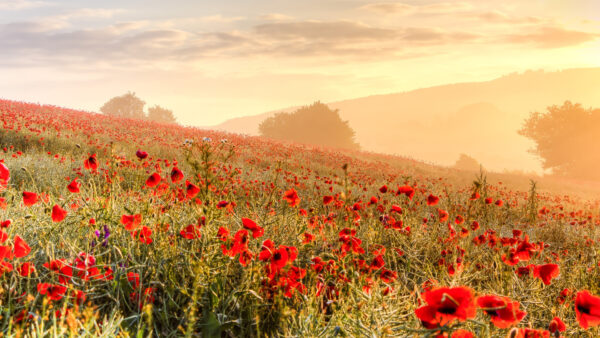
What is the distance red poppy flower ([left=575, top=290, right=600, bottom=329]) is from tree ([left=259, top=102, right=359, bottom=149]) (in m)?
38.6

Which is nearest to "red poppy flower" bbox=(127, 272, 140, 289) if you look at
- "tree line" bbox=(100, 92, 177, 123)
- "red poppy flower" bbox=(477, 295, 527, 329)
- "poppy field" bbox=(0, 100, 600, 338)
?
"poppy field" bbox=(0, 100, 600, 338)

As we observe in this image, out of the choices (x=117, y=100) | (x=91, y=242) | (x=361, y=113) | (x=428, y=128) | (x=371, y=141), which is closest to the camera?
(x=91, y=242)

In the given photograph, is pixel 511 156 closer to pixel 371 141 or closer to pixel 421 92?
pixel 371 141

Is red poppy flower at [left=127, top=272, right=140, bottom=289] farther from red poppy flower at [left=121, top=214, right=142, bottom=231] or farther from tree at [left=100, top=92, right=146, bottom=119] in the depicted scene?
tree at [left=100, top=92, right=146, bottom=119]

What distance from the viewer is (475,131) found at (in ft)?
403

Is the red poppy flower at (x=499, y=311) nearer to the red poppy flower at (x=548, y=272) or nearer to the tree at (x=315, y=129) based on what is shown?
the red poppy flower at (x=548, y=272)

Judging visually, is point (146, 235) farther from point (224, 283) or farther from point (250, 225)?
point (250, 225)

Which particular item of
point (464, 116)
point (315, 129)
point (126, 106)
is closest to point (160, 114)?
point (126, 106)

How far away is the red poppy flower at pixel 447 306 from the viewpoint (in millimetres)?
1062

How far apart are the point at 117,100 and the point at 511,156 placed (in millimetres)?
89012

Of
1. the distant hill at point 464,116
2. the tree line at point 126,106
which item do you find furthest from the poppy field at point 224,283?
the distant hill at point 464,116

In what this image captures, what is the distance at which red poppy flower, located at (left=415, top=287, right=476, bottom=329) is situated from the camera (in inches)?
41.8

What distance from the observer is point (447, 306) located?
112 cm

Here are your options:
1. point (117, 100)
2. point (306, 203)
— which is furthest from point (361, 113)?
point (306, 203)
